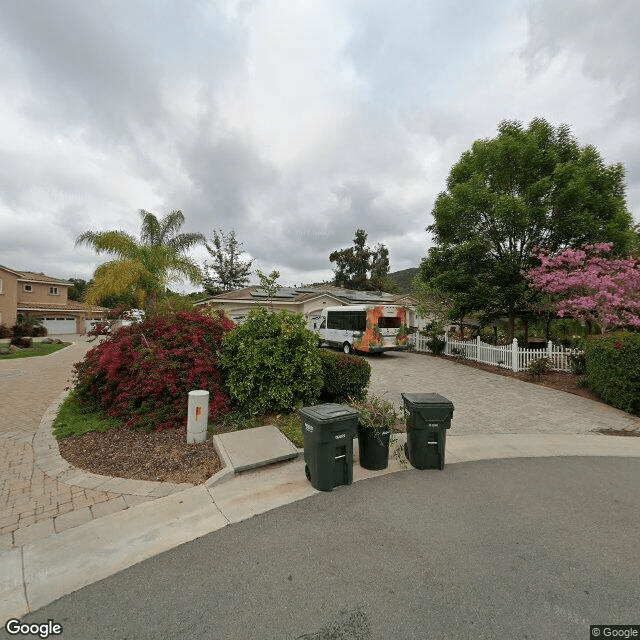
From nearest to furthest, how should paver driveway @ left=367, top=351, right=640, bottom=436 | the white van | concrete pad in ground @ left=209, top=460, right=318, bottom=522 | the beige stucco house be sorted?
concrete pad in ground @ left=209, top=460, right=318, bottom=522
paver driveway @ left=367, top=351, right=640, bottom=436
the white van
the beige stucco house

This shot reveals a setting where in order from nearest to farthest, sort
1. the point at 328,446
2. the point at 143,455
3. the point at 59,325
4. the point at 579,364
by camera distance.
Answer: the point at 328,446
the point at 143,455
the point at 579,364
the point at 59,325

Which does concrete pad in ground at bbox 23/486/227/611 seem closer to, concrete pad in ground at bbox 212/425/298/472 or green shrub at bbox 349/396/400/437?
concrete pad in ground at bbox 212/425/298/472

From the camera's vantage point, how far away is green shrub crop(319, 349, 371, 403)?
6.80m

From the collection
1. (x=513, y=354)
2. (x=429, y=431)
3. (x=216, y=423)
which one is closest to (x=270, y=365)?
(x=216, y=423)

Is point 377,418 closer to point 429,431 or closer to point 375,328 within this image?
point 429,431

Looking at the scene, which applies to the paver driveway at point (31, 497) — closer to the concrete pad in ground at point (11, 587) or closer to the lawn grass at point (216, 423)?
the concrete pad in ground at point (11, 587)

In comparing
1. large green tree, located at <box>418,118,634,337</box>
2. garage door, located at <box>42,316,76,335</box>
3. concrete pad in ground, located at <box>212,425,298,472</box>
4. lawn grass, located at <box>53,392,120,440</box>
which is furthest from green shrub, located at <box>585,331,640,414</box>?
garage door, located at <box>42,316,76,335</box>

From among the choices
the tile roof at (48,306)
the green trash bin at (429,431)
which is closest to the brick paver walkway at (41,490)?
the green trash bin at (429,431)

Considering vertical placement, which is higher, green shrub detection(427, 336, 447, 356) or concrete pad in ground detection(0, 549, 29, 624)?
green shrub detection(427, 336, 447, 356)

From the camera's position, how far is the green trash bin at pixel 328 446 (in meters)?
3.69

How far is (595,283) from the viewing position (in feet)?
34.1

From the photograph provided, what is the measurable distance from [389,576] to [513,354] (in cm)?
1161

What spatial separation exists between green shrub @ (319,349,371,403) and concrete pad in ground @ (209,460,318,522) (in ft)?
8.87

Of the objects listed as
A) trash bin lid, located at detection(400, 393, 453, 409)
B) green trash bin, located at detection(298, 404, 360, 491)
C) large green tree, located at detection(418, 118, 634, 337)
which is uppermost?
large green tree, located at detection(418, 118, 634, 337)
